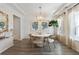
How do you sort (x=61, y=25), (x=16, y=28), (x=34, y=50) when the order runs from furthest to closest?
1. (x=16, y=28)
2. (x=61, y=25)
3. (x=34, y=50)

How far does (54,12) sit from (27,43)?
49.2 inches

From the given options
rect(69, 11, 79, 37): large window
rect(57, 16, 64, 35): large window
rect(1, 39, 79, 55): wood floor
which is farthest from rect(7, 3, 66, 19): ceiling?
rect(1, 39, 79, 55): wood floor

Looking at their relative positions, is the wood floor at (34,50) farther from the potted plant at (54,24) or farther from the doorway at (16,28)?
the potted plant at (54,24)

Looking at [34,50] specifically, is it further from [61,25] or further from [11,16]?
[11,16]

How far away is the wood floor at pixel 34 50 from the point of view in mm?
3369

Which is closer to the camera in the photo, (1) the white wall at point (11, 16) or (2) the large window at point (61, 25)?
(2) the large window at point (61, 25)

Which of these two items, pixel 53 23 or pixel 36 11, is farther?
pixel 36 11

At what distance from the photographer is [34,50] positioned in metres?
3.56

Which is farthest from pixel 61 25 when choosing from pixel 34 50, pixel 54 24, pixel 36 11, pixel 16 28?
pixel 16 28

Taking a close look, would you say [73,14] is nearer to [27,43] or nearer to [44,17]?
[44,17]

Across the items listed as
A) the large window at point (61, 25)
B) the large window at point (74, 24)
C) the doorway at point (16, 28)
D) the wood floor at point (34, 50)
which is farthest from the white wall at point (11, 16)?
the large window at point (74, 24)

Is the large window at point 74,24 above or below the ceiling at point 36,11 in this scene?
below

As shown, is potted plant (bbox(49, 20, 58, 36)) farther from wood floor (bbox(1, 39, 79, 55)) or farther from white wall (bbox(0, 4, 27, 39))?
white wall (bbox(0, 4, 27, 39))
